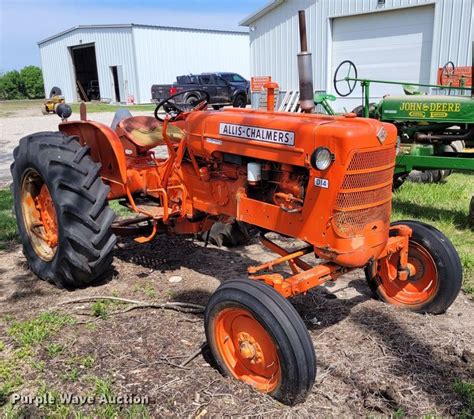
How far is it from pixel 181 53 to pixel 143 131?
26.9 meters

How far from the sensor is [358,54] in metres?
13.1

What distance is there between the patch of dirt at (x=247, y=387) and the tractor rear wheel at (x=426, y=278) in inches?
3.9

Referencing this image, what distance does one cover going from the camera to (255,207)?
3174 millimetres

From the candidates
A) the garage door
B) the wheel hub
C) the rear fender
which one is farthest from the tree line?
the wheel hub

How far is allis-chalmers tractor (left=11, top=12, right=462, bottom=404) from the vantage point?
263 centimetres

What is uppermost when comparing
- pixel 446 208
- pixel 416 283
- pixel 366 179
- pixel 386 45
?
pixel 386 45

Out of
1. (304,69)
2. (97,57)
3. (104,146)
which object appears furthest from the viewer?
(97,57)

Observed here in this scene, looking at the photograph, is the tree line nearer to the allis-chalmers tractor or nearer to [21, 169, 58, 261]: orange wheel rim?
the allis-chalmers tractor

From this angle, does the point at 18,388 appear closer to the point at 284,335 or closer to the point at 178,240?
the point at 284,335

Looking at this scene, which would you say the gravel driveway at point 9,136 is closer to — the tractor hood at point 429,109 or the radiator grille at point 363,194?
the tractor hood at point 429,109

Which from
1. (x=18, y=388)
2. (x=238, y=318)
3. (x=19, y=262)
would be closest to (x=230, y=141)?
(x=238, y=318)

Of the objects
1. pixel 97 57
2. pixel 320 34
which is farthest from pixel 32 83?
pixel 320 34

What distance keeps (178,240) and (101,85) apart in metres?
28.4

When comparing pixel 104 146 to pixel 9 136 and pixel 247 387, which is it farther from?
pixel 9 136
